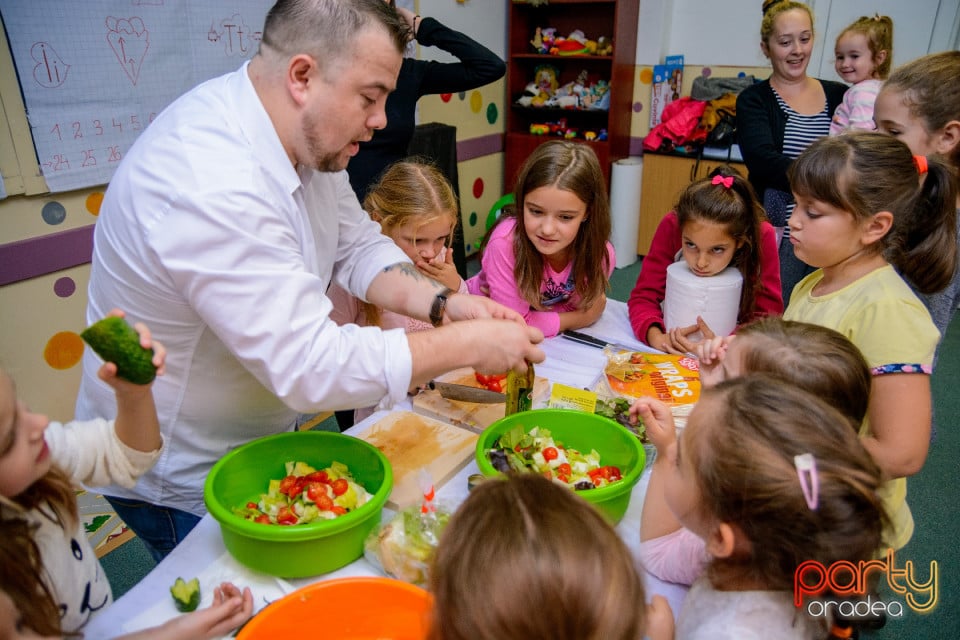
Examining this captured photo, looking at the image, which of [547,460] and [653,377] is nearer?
[547,460]

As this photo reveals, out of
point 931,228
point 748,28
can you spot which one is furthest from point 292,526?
point 748,28

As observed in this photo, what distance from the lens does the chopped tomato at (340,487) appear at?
1224mm

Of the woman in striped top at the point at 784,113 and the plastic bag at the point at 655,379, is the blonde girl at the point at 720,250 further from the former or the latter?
the woman in striped top at the point at 784,113

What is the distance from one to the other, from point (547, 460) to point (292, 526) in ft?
1.78

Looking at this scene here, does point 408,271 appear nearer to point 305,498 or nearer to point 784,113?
point 305,498

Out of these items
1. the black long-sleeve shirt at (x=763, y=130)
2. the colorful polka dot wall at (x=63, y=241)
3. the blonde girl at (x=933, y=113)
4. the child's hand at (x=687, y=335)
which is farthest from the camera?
the black long-sleeve shirt at (x=763, y=130)

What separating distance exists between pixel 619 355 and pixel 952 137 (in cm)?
113

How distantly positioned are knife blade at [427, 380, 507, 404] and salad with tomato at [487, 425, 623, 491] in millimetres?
204

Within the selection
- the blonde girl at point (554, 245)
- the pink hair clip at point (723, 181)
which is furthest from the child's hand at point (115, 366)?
the pink hair clip at point (723, 181)

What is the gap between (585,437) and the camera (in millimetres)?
1476

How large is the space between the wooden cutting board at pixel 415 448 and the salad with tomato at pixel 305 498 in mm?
89

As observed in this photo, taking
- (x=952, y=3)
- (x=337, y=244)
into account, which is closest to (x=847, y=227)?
(x=337, y=244)

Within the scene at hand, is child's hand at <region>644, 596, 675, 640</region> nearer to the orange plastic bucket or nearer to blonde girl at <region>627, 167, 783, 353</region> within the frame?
the orange plastic bucket

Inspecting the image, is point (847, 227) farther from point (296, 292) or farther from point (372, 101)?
point (296, 292)
